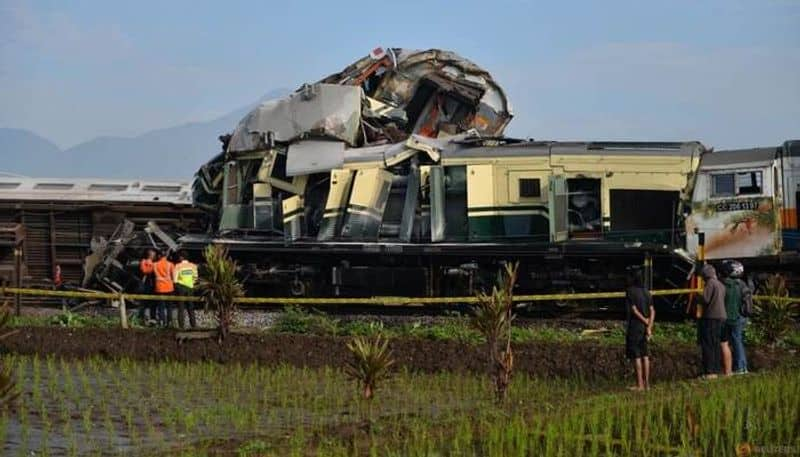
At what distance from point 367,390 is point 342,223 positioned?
11489mm

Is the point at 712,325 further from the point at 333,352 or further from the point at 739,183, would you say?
the point at 739,183

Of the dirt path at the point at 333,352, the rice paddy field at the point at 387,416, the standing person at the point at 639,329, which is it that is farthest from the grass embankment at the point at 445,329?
the standing person at the point at 639,329

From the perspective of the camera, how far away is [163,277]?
70.4ft

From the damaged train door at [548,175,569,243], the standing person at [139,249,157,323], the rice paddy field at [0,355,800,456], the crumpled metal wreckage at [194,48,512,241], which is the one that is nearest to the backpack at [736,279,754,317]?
the rice paddy field at [0,355,800,456]

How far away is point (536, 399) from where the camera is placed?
1362 centimetres

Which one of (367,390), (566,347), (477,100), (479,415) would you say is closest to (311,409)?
(367,390)

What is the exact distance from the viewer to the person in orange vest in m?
21.2

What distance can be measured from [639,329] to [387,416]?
397cm

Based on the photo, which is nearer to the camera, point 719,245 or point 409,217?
point 719,245

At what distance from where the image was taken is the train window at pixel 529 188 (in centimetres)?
2312

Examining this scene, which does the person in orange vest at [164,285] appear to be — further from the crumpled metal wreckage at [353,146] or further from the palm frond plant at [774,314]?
the palm frond plant at [774,314]

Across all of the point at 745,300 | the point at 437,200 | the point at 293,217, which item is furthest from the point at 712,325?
the point at 293,217

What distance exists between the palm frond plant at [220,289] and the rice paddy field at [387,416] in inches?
77.6

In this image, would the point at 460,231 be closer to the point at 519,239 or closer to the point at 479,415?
the point at 519,239
